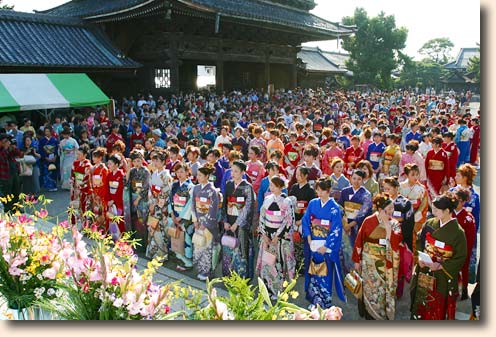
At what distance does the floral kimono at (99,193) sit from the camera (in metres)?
7.19

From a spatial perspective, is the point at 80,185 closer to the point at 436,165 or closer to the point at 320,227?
the point at 320,227

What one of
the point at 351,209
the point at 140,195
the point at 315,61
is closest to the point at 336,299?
the point at 351,209

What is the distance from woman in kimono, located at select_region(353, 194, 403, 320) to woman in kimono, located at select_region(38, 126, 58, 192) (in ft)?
26.7

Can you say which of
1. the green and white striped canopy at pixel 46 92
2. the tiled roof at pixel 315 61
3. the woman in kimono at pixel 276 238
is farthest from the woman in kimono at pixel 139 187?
the tiled roof at pixel 315 61

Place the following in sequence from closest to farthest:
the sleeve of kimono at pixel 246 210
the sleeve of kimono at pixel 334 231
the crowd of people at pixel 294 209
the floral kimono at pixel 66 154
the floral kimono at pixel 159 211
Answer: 1. the crowd of people at pixel 294 209
2. the sleeve of kimono at pixel 334 231
3. the sleeve of kimono at pixel 246 210
4. the floral kimono at pixel 159 211
5. the floral kimono at pixel 66 154

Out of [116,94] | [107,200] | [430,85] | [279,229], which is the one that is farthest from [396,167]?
[430,85]

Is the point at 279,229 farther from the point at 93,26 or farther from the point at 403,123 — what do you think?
the point at 93,26

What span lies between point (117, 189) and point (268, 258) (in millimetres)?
3102

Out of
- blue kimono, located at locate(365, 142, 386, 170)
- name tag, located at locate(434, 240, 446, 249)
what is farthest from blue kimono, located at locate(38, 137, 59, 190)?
name tag, located at locate(434, 240, 446, 249)

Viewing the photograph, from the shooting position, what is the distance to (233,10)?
17156mm

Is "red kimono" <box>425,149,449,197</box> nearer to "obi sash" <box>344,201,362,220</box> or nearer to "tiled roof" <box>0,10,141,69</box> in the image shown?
"obi sash" <box>344,201,362,220</box>

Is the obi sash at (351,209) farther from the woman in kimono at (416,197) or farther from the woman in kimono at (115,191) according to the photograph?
the woman in kimono at (115,191)

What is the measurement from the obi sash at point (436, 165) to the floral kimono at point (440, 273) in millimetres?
4419

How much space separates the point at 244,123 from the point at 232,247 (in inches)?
385
